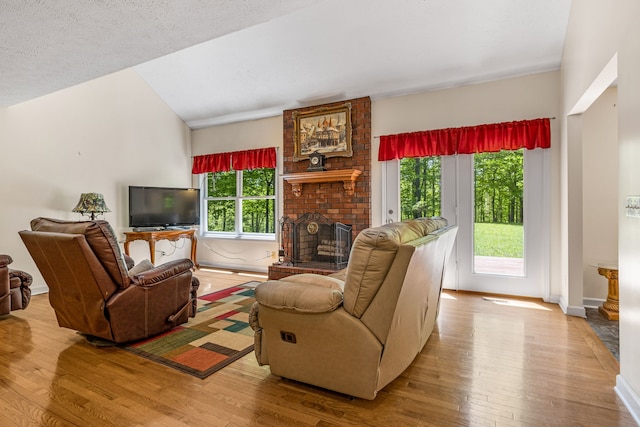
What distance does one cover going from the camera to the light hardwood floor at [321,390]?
173 centimetres

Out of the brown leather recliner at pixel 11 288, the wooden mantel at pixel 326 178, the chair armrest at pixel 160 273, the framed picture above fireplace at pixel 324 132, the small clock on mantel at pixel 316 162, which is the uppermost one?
the framed picture above fireplace at pixel 324 132

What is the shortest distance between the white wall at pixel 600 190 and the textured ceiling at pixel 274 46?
0.75 meters

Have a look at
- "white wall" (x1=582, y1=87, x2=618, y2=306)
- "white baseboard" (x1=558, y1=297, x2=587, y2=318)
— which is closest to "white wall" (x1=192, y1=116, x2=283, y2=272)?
"white baseboard" (x1=558, y1=297, x2=587, y2=318)

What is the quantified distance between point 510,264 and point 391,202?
5.48 feet

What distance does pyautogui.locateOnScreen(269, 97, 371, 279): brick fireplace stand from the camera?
486 centimetres

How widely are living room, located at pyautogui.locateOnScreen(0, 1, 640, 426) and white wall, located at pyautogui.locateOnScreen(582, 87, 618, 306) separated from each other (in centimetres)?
5

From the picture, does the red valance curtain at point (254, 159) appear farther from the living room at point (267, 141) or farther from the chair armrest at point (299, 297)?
the chair armrest at point (299, 297)

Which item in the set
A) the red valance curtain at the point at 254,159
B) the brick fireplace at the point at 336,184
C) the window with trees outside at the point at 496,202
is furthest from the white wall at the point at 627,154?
the red valance curtain at the point at 254,159

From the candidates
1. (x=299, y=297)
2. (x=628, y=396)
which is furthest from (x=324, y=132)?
(x=628, y=396)

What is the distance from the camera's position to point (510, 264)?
412 cm

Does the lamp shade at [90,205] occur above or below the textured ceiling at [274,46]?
below

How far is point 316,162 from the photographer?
5.08 m

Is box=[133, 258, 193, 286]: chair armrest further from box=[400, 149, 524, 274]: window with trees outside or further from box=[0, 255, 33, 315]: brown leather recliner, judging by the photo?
box=[400, 149, 524, 274]: window with trees outside

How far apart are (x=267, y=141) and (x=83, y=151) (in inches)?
107
